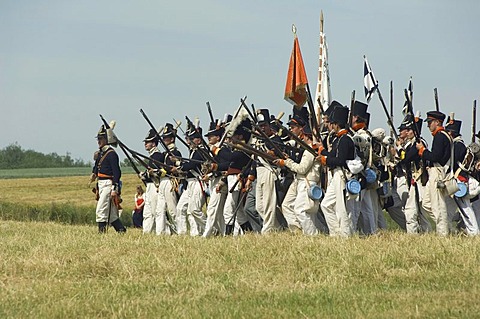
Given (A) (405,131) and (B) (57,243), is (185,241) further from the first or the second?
(A) (405,131)

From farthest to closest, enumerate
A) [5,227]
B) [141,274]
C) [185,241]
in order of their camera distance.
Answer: [5,227] → [185,241] → [141,274]

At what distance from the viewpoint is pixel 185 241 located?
1445cm

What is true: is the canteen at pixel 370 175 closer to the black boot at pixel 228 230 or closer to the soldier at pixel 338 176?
the soldier at pixel 338 176

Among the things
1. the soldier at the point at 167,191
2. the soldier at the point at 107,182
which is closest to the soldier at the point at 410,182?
the soldier at the point at 167,191

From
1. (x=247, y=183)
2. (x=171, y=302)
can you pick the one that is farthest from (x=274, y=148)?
(x=171, y=302)

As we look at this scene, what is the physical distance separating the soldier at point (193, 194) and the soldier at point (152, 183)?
408 millimetres

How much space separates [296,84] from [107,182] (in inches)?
163

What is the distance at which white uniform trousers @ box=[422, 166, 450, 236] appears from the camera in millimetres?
15469

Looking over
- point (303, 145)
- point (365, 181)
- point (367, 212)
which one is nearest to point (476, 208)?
point (367, 212)

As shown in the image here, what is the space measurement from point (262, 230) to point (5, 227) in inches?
276

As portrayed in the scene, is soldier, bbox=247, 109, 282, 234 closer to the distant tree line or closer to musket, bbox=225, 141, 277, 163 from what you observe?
musket, bbox=225, 141, 277, 163

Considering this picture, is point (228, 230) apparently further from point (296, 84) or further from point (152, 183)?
point (296, 84)

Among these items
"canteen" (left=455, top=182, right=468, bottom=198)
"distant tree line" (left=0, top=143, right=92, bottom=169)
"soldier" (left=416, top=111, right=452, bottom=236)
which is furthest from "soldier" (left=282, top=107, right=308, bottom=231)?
"distant tree line" (left=0, top=143, right=92, bottom=169)

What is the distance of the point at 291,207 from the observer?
16.2 m
